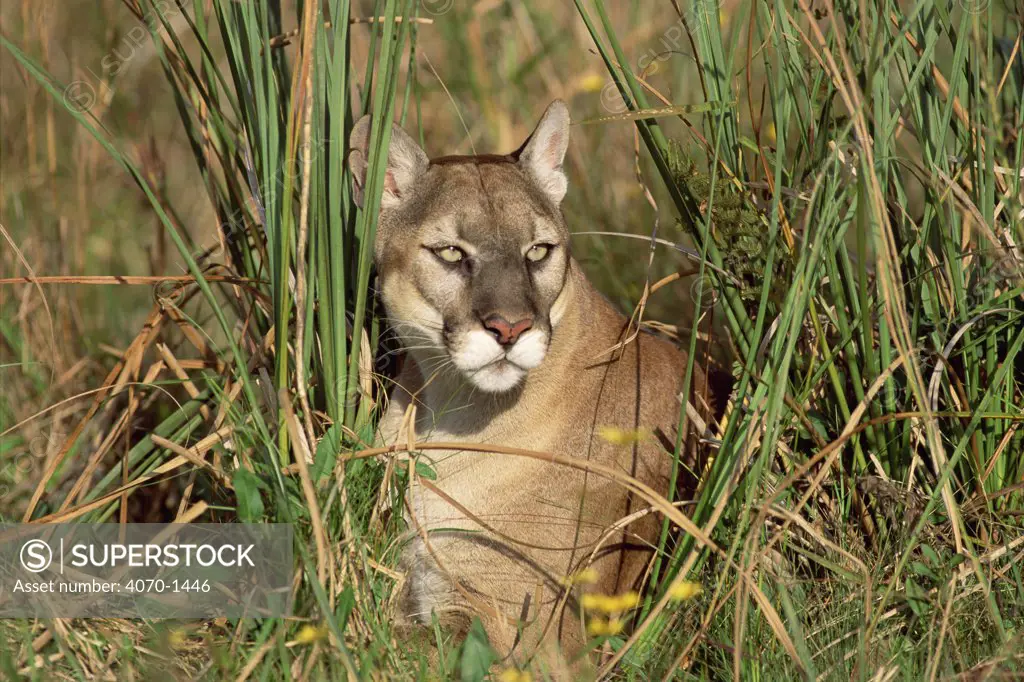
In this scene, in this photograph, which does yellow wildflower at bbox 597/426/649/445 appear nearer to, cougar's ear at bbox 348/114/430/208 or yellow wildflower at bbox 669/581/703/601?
yellow wildflower at bbox 669/581/703/601

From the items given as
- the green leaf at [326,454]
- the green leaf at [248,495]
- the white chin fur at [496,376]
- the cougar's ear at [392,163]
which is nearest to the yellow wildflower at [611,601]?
the white chin fur at [496,376]

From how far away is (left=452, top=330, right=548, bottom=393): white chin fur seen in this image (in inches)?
126

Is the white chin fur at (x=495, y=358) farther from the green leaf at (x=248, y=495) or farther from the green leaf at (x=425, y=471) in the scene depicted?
the green leaf at (x=248, y=495)

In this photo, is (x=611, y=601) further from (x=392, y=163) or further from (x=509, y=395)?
(x=392, y=163)

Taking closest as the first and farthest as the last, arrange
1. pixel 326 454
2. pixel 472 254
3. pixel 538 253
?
pixel 326 454 → pixel 472 254 → pixel 538 253

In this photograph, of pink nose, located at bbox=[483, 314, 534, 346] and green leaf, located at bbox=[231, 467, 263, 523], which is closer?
green leaf, located at bbox=[231, 467, 263, 523]

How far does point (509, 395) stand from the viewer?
3607 millimetres

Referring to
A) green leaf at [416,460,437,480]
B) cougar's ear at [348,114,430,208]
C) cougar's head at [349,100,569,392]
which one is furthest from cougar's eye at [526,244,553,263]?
green leaf at [416,460,437,480]

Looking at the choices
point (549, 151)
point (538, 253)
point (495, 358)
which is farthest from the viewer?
point (549, 151)

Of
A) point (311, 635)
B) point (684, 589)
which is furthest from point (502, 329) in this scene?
point (311, 635)

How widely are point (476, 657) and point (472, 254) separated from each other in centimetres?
122

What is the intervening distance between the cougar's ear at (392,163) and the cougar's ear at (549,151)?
1.22 ft

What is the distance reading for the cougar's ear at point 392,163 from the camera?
3.35 meters

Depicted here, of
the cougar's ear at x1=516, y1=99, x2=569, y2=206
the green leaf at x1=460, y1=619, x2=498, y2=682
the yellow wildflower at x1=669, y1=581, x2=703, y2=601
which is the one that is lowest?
the green leaf at x1=460, y1=619, x2=498, y2=682
